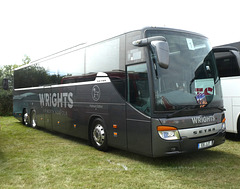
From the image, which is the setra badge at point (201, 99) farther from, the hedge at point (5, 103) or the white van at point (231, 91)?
the hedge at point (5, 103)

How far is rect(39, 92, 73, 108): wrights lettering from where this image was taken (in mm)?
9678

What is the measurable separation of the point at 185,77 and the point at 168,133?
1.35 m

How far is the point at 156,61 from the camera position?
6238 mm

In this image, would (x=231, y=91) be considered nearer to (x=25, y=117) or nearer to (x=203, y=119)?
(x=203, y=119)

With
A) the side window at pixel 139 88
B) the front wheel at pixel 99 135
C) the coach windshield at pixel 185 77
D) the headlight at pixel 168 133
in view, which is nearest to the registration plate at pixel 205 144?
the headlight at pixel 168 133

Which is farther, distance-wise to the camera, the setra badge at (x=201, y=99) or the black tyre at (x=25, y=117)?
the black tyre at (x=25, y=117)

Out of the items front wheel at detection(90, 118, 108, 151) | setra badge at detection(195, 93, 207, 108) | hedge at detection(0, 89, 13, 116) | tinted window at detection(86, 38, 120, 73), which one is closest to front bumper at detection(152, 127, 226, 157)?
setra badge at detection(195, 93, 207, 108)

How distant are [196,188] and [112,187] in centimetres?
150

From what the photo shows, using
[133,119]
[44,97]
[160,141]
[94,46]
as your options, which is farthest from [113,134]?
[44,97]

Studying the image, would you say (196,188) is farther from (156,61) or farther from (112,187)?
(156,61)

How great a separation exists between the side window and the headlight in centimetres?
46

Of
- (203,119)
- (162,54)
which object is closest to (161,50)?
(162,54)

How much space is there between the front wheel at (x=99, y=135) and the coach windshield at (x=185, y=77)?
93.9 inches

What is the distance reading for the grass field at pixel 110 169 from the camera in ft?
17.5
